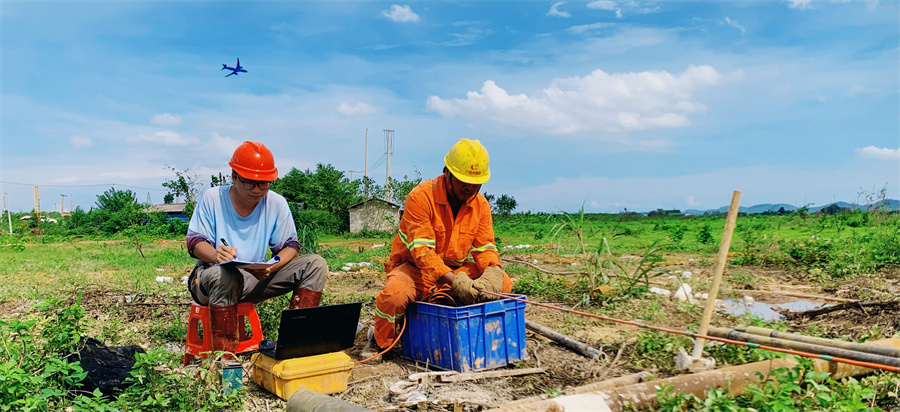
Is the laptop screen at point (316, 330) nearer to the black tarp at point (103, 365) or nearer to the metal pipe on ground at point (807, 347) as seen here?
the black tarp at point (103, 365)

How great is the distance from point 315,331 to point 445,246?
127 cm

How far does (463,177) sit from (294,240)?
Result: 4.39 feet

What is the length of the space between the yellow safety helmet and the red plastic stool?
1.71 meters

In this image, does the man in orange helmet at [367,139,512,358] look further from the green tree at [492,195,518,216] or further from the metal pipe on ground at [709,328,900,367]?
the green tree at [492,195,518,216]

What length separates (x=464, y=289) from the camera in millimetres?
3906

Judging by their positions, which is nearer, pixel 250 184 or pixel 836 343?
pixel 836 343

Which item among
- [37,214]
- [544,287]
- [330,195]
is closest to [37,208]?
[37,214]

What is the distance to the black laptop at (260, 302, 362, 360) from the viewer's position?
3236mm

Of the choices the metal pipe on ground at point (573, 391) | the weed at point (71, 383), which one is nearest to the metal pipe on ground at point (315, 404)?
the weed at point (71, 383)

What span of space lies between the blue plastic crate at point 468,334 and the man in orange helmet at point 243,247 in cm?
76

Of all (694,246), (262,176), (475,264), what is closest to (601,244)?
(475,264)

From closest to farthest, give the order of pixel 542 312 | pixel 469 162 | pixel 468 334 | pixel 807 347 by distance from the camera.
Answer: pixel 807 347
pixel 468 334
pixel 469 162
pixel 542 312

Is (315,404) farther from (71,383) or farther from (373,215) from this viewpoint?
(373,215)

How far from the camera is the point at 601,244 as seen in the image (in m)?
5.62
